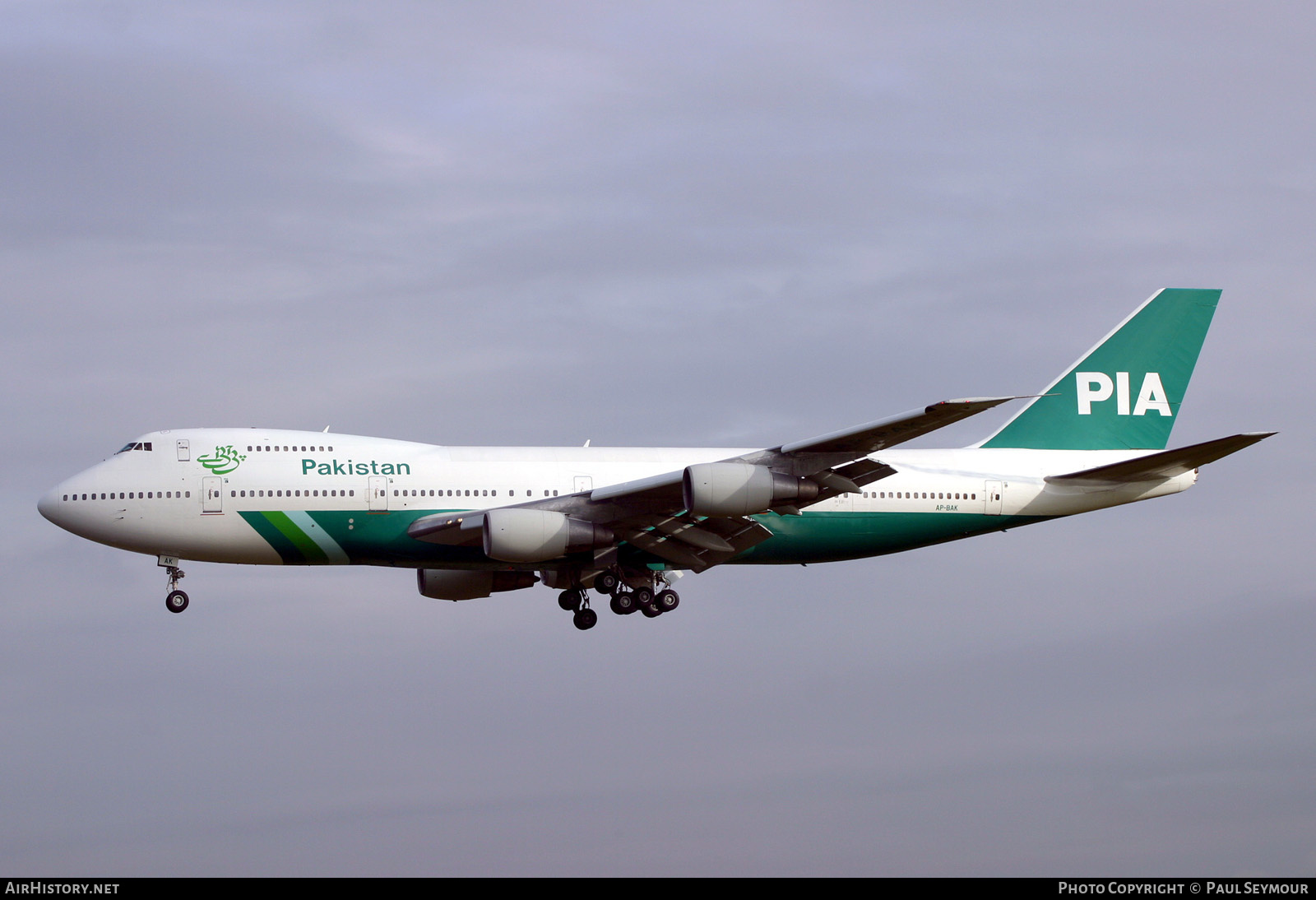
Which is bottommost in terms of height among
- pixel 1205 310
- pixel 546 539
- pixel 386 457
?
pixel 546 539

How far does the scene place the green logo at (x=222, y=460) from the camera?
34531 mm

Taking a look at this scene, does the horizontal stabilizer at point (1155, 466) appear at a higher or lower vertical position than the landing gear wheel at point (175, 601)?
higher

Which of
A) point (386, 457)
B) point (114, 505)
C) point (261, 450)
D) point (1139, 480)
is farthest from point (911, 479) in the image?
point (114, 505)

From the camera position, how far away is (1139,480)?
37.7 m

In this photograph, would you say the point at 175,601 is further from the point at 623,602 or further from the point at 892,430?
the point at 892,430

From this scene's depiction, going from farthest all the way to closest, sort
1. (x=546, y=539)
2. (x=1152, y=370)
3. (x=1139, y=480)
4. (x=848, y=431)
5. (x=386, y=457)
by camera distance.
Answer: (x=1152, y=370) → (x=1139, y=480) → (x=386, y=457) → (x=546, y=539) → (x=848, y=431)

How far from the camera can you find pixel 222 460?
34625 millimetres

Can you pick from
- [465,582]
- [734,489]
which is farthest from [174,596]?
[734,489]

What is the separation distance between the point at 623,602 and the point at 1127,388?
15.3m

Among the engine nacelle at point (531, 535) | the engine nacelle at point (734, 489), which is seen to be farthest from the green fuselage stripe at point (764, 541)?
the engine nacelle at point (734, 489)

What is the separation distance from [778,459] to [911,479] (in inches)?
284

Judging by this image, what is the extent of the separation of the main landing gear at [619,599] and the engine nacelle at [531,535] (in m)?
3.29

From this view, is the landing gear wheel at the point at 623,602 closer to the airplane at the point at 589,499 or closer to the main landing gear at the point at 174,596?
the airplane at the point at 589,499

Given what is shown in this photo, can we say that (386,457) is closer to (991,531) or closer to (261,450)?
(261,450)
